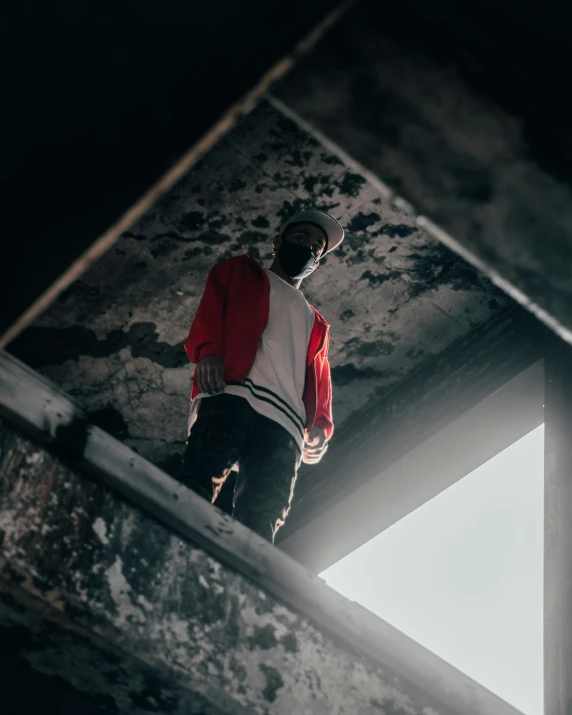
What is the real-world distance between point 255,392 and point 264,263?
126cm

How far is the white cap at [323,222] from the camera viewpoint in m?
3.37

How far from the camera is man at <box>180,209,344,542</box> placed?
8.94 ft

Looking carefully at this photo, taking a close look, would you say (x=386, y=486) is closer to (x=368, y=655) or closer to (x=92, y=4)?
(x=368, y=655)

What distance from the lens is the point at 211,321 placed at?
114 inches

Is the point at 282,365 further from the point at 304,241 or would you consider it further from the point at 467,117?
the point at 467,117

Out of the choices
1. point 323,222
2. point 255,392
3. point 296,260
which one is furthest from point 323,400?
point 323,222

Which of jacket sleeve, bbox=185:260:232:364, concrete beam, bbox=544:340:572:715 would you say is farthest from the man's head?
concrete beam, bbox=544:340:572:715

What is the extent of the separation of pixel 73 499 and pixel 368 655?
85 centimetres

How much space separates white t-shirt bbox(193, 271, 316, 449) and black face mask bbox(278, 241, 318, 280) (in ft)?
0.35

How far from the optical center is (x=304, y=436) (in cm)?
305

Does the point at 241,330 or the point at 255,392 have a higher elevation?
the point at 241,330

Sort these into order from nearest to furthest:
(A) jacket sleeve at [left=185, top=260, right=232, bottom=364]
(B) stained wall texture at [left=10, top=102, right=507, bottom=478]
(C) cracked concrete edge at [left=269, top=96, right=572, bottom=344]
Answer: (C) cracked concrete edge at [left=269, top=96, right=572, bottom=344]
(A) jacket sleeve at [left=185, top=260, right=232, bottom=364]
(B) stained wall texture at [left=10, top=102, right=507, bottom=478]

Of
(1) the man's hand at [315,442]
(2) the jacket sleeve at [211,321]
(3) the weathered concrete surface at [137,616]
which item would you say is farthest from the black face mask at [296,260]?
(3) the weathered concrete surface at [137,616]

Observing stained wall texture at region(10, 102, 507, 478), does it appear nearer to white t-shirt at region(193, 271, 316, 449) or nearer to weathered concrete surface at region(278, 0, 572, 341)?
white t-shirt at region(193, 271, 316, 449)
